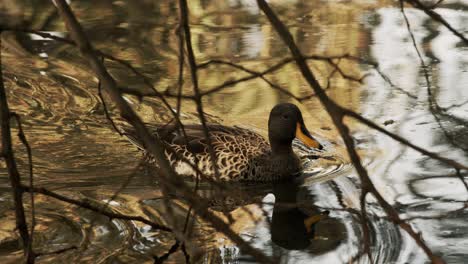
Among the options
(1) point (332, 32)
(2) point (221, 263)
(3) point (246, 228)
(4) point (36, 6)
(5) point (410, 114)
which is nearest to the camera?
(2) point (221, 263)

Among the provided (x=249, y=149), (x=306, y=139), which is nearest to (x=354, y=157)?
(x=306, y=139)

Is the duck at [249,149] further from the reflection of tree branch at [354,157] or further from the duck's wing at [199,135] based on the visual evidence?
the reflection of tree branch at [354,157]

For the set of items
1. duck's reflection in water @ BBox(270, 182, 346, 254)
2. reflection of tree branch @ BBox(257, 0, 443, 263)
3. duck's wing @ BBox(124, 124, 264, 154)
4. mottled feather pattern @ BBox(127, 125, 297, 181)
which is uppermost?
reflection of tree branch @ BBox(257, 0, 443, 263)

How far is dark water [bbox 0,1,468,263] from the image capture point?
19.3 feet

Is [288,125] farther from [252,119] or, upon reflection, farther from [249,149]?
[252,119]

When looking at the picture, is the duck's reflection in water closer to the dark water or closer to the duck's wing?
the dark water

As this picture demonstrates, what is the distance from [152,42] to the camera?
10516 millimetres

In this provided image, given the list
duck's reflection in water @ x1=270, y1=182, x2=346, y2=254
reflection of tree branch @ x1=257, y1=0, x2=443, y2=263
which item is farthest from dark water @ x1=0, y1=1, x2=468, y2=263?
reflection of tree branch @ x1=257, y1=0, x2=443, y2=263

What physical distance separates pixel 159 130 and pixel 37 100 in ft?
5.21

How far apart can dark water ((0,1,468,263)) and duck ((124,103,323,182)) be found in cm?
20

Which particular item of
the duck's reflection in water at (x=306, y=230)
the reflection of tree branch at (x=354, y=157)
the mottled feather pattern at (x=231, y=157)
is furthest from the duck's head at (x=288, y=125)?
the reflection of tree branch at (x=354, y=157)

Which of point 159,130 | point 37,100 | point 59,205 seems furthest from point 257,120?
point 59,205

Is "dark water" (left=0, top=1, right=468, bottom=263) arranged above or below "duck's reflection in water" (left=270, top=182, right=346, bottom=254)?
above

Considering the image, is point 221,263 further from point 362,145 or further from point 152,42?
point 152,42
